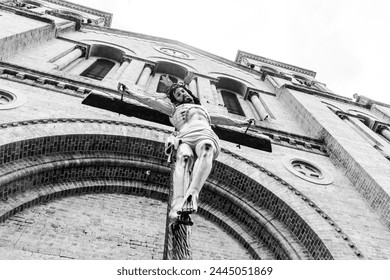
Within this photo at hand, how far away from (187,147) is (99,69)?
9.86m

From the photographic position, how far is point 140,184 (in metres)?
7.57

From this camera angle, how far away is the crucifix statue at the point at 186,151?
3418 millimetres

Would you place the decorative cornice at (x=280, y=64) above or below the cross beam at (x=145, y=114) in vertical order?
above

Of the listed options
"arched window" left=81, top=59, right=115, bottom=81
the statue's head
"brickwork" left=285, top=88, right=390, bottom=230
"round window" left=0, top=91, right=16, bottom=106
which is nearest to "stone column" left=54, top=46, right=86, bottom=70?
"arched window" left=81, top=59, right=115, bottom=81

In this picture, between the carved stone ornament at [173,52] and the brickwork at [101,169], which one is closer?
the brickwork at [101,169]

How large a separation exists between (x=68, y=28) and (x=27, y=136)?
9246 mm

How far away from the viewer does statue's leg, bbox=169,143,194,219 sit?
11.6 ft

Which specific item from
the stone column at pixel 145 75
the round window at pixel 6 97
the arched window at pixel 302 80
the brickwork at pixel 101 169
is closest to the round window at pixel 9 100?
the round window at pixel 6 97

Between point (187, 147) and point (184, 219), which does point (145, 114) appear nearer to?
point (187, 147)

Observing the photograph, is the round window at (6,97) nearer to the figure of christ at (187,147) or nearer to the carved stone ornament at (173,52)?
the figure of christ at (187,147)

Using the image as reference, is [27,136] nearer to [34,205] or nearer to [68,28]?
[34,205]

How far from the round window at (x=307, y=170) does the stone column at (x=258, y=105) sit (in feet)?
9.49

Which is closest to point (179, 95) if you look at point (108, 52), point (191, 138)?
point (191, 138)
